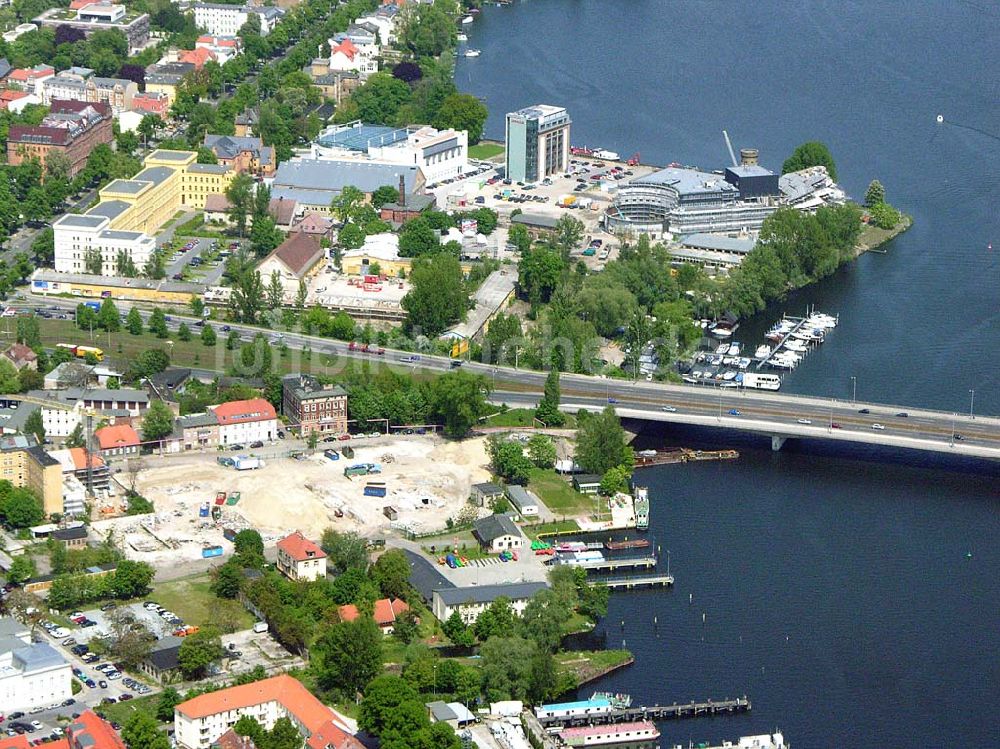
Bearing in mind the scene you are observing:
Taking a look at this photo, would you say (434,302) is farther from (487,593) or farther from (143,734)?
(143,734)

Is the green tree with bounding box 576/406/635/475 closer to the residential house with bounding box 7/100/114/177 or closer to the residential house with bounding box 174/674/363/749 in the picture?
the residential house with bounding box 174/674/363/749

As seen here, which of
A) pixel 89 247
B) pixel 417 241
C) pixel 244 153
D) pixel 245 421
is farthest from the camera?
pixel 244 153

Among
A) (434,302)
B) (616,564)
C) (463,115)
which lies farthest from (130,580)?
(463,115)

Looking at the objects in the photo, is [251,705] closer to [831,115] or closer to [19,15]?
[831,115]

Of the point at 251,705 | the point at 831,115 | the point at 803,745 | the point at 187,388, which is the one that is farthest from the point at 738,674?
the point at 831,115

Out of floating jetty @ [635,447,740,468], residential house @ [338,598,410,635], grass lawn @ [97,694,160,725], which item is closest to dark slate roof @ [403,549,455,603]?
residential house @ [338,598,410,635]

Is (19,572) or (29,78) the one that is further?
(29,78)
